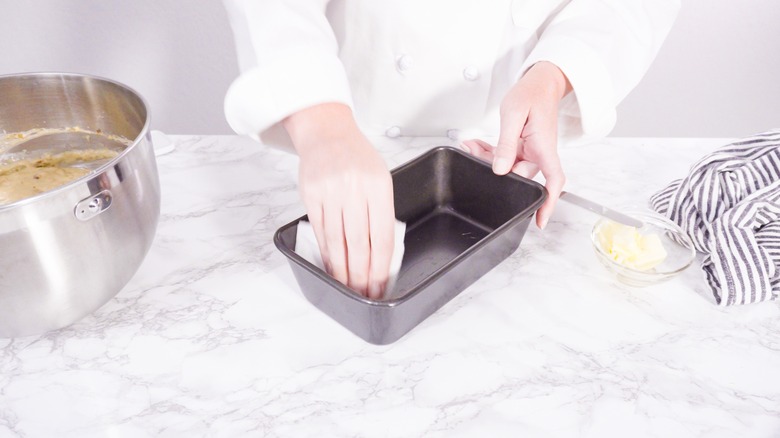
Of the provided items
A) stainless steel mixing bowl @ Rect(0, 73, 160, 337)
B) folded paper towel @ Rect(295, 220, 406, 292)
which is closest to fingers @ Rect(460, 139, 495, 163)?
folded paper towel @ Rect(295, 220, 406, 292)

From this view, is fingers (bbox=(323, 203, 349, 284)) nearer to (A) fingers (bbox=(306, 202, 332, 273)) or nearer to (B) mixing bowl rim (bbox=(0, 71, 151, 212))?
(A) fingers (bbox=(306, 202, 332, 273))

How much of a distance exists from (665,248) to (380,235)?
335 millimetres

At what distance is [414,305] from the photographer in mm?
544

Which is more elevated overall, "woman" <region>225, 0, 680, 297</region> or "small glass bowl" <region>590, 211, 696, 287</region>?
"woman" <region>225, 0, 680, 297</region>

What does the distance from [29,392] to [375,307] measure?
32cm

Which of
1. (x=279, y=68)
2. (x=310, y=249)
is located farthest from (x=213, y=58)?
(x=310, y=249)

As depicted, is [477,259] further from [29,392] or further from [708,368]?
[29,392]

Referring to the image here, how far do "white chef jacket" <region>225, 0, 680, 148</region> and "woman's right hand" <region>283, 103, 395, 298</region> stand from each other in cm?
9

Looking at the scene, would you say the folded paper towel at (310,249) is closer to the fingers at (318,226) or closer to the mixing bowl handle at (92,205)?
the fingers at (318,226)

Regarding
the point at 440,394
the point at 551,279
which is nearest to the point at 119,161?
the point at 440,394

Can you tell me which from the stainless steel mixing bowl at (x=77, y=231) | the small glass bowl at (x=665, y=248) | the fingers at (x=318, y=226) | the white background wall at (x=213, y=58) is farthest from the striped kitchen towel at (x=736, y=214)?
the white background wall at (x=213, y=58)

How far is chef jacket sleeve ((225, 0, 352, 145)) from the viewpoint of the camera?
2.04 feet

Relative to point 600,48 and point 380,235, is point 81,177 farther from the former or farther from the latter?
point 600,48

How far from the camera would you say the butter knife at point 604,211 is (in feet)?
2.12
